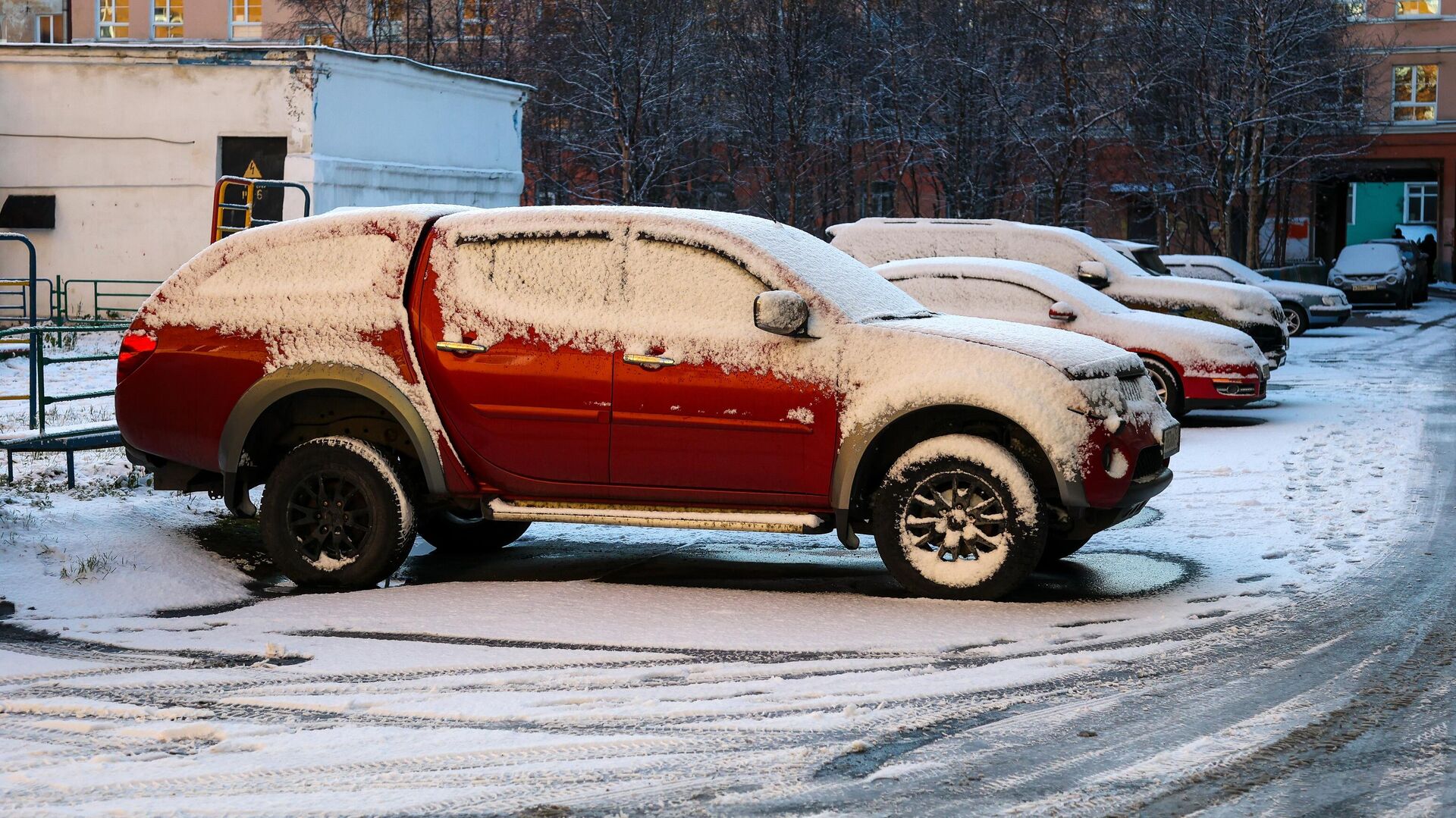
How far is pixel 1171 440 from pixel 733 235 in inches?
87.9

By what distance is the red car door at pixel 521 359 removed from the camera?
7.52 metres

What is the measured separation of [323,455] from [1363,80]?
4960 cm

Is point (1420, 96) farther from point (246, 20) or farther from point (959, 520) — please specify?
point (959, 520)

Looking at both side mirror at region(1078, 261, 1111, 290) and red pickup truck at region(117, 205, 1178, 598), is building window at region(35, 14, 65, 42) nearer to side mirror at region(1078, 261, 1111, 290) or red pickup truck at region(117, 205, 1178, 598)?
side mirror at region(1078, 261, 1111, 290)

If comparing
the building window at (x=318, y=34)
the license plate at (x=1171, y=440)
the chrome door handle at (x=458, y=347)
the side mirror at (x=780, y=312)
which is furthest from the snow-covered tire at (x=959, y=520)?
the building window at (x=318, y=34)

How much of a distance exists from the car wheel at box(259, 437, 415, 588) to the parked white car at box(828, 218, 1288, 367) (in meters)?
9.83

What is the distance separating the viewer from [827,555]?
343 inches

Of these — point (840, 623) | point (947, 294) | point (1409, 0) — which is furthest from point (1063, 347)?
point (1409, 0)

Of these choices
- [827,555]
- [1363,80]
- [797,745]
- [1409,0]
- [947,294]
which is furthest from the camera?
[1409,0]

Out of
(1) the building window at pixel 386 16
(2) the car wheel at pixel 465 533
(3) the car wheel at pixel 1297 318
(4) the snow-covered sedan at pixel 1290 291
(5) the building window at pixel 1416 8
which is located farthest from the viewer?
(5) the building window at pixel 1416 8

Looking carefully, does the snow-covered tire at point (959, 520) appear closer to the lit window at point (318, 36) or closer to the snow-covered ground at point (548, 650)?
the snow-covered ground at point (548, 650)

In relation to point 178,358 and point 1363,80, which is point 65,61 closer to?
point 178,358

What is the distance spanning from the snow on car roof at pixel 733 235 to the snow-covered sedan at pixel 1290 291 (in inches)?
824

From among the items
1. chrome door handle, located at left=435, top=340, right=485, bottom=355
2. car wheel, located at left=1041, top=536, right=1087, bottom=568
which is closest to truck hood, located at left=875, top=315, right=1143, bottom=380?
car wheel, located at left=1041, top=536, right=1087, bottom=568
